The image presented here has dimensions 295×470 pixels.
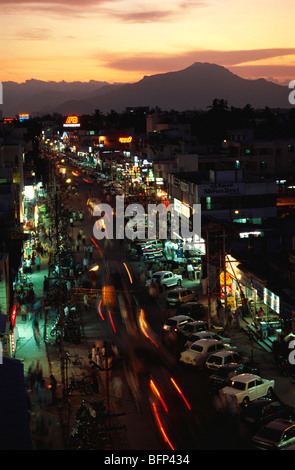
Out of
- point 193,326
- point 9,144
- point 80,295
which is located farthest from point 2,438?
point 9,144


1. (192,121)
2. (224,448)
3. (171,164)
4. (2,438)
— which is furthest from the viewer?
(192,121)

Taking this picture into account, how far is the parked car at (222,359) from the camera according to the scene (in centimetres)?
2014

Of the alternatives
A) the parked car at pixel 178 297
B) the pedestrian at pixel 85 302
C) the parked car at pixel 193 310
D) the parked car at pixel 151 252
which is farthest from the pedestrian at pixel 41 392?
the parked car at pixel 151 252

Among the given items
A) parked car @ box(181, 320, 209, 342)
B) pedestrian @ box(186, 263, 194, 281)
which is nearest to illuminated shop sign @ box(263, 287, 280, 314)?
parked car @ box(181, 320, 209, 342)

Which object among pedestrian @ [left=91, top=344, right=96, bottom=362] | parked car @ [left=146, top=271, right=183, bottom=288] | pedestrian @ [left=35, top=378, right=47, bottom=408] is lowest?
pedestrian @ [left=35, top=378, right=47, bottom=408]

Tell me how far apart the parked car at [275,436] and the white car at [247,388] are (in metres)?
2.63

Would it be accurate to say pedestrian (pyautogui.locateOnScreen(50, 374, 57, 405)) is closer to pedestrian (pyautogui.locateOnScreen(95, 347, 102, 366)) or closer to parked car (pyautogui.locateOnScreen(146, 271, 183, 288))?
pedestrian (pyautogui.locateOnScreen(95, 347, 102, 366))

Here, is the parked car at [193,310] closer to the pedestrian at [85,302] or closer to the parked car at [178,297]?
the parked car at [178,297]

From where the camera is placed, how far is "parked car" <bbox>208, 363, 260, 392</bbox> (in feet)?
61.3

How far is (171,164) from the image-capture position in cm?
6066

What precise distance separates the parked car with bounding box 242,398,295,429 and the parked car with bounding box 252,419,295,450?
0.77 metres

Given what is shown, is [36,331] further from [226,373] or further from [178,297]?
[226,373]

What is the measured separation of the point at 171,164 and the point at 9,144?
15660 mm
